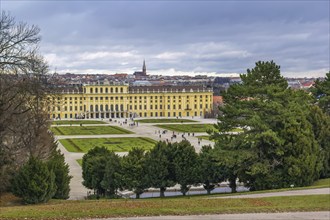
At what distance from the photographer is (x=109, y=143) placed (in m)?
52.6

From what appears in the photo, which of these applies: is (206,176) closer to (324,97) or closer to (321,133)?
(321,133)

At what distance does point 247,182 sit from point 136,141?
30.3 meters

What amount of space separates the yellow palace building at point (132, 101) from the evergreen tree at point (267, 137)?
90953 millimetres

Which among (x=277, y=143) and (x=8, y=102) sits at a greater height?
→ (x=8, y=102)

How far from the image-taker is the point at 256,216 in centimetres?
1316

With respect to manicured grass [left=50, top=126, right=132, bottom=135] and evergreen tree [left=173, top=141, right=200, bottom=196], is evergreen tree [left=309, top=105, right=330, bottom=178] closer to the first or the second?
evergreen tree [left=173, top=141, right=200, bottom=196]

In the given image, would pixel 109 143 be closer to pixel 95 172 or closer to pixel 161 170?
pixel 95 172

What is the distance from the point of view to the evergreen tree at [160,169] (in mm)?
24844

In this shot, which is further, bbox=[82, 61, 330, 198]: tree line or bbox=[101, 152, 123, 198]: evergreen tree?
bbox=[101, 152, 123, 198]: evergreen tree

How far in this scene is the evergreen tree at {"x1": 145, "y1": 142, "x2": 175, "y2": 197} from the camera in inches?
978

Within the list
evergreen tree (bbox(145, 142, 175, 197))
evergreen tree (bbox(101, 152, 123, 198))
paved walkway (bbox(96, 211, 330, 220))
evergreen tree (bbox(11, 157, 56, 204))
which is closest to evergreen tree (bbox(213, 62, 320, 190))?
evergreen tree (bbox(145, 142, 175, 197))

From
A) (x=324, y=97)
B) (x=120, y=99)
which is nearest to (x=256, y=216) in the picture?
(x=324, y=97)

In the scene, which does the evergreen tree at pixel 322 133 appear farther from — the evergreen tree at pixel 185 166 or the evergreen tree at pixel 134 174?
the evergreen tree at pixel 134 174

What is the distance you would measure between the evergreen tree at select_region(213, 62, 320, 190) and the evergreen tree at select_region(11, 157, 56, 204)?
359 inches
